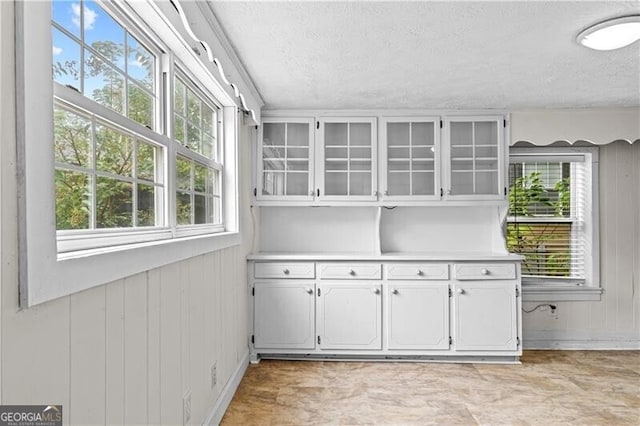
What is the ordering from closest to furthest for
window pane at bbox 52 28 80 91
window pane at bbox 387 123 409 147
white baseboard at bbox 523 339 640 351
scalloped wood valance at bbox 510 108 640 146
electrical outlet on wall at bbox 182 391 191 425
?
1. window pane at bbox 52 28 80 91
2. electrical outlet on wall at bbox 182 391 191 425
3. scalloped wood valance at bbox 510 108 640 146
4. window pane at bbox 387 123 409 147
5. white baseboard at bbox 523 339 640 351

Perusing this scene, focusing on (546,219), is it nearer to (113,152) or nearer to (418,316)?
(418,316)

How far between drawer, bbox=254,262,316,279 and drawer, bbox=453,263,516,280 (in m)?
1.22

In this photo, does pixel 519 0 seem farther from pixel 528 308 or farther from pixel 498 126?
pixel 528 308

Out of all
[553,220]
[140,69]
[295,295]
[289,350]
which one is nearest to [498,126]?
[553,220]

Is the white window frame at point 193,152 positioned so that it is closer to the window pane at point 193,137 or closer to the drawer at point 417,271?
the window pane at point 193,137

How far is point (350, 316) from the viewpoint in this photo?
3506 mm

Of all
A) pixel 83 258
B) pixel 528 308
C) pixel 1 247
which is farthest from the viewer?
pixel 528 308

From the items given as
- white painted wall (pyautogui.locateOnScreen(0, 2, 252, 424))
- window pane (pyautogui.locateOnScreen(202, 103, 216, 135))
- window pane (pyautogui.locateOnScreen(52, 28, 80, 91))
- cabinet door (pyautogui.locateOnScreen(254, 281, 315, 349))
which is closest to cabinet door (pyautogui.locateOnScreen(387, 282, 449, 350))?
cabinet door (pyautogui.locateOnScreen(254, 281, 315, 349))

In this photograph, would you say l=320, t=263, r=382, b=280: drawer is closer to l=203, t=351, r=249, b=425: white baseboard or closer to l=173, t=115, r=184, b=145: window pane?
l=203, t=351, r=249, b=425: white baseboard

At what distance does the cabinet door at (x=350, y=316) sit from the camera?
3.50 meters

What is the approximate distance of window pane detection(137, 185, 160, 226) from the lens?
175 centimetres

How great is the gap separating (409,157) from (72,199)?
9.59 feet

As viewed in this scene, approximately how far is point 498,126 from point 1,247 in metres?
3.67

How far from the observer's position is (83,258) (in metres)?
1.11
